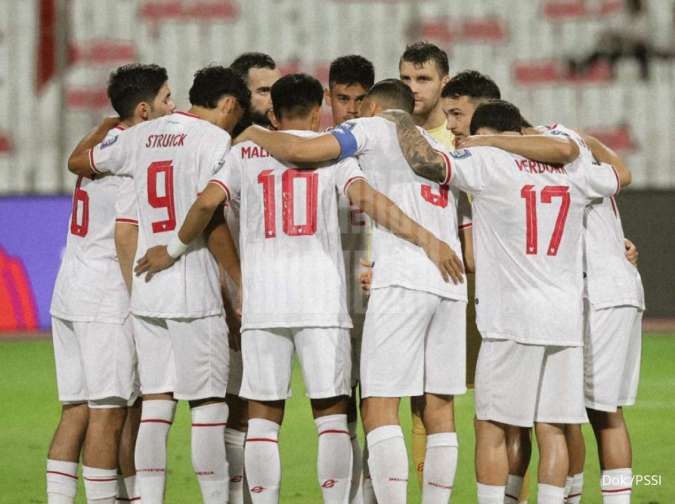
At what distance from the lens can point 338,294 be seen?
494cm

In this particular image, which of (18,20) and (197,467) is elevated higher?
(18,20)

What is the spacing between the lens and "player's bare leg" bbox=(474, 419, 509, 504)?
15.9 ft

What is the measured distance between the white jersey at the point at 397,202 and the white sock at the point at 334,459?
1.80 ft

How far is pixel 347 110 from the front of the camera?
5.74 m

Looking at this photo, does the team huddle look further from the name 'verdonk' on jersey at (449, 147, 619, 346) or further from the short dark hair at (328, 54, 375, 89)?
the short dark hair at (328, 54, 375, 89)

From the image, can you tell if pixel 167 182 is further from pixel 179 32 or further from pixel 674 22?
pixel 674 22

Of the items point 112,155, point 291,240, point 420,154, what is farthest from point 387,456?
point 112,155

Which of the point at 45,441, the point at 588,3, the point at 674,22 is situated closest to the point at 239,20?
the point at 588,3

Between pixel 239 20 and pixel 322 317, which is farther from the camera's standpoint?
pixel 239 20

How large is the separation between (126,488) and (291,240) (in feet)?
4.29

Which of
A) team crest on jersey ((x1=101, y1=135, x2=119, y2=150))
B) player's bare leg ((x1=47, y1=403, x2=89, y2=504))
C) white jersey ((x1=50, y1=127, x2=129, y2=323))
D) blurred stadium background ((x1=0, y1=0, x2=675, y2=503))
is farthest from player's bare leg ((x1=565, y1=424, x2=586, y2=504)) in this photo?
blurred stadium background ((x1=0, y1=0, x2=675, y2=503))

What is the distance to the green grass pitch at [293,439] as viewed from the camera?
595 centimetres

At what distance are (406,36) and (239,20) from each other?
1589 millimetres

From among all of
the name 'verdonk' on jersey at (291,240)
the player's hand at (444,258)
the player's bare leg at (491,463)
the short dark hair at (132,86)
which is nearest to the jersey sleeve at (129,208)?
the short dark hair at (132,86)
